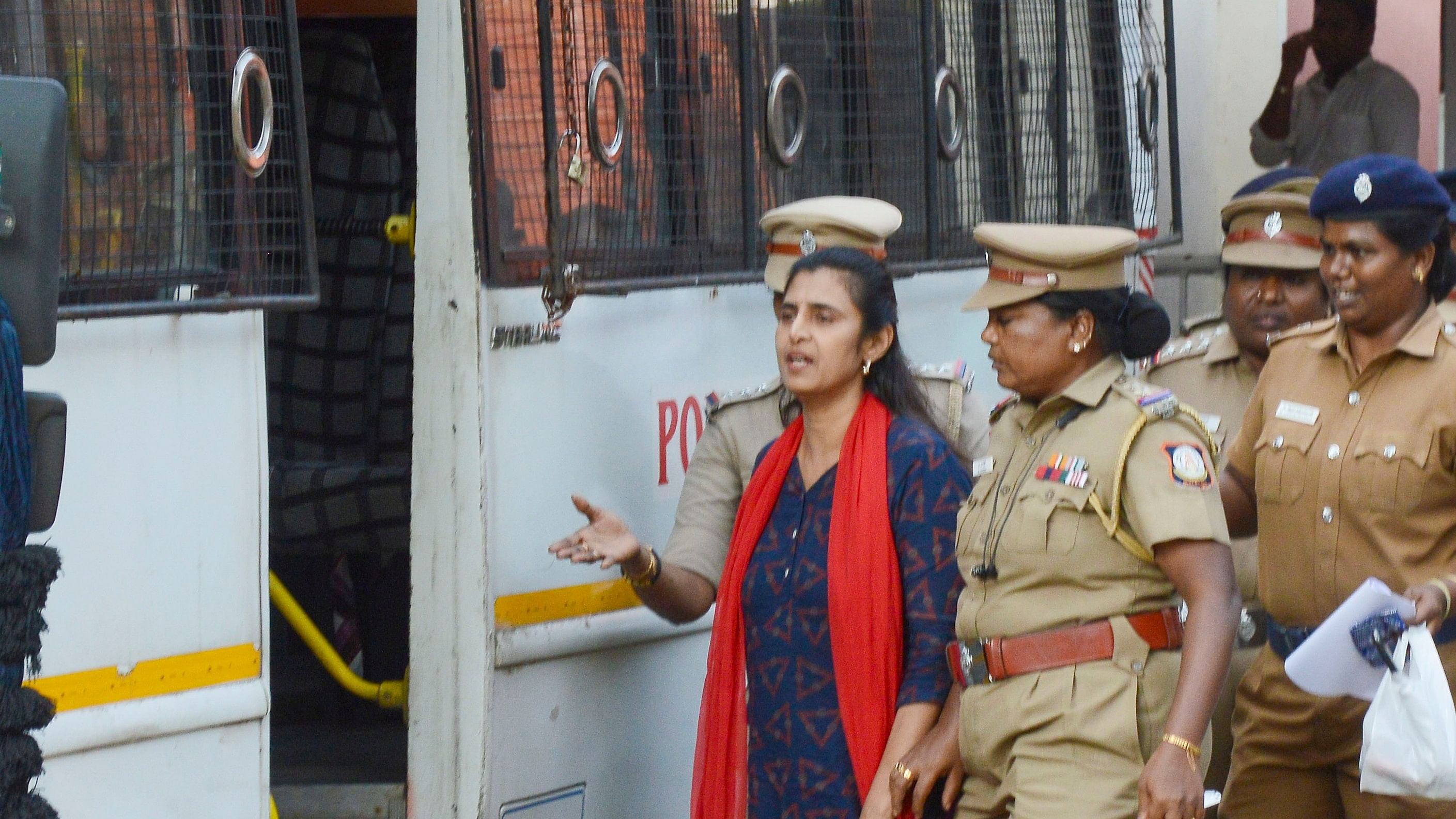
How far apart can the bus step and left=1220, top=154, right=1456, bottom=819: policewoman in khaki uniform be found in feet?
5.59

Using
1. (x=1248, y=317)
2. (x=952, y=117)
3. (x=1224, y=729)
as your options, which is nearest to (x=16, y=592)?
(x=1224, y=729)

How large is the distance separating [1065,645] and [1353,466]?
0.71 m

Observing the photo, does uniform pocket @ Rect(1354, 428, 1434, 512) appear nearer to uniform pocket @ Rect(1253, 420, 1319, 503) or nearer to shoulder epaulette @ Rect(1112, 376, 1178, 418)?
uniform pocket @ Rect(1253, 420, 1319, 503)

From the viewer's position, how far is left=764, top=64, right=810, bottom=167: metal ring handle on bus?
4.06m

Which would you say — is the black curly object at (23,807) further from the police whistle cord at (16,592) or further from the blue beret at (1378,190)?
the blue beret at (1378,190)

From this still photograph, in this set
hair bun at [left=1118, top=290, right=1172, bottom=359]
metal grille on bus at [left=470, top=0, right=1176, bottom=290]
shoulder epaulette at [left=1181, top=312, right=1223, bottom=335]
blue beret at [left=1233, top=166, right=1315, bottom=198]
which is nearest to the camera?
hair bun at [left=1118, top=290, right=1172, bottom=359]

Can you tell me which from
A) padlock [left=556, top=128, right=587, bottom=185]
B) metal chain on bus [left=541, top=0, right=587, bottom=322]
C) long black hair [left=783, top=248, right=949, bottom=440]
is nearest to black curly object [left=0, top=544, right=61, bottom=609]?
metal chain on bus [left=541, top=0, right=587, bottom=322]

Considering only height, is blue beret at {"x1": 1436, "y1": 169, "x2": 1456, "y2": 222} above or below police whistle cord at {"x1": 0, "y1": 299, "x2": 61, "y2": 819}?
above

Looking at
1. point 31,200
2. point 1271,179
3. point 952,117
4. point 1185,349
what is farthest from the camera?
point 952,117

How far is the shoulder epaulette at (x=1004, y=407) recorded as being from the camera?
10.7 ft

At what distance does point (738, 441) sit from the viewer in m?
3.67

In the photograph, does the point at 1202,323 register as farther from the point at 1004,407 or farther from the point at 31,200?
the point at 31,200

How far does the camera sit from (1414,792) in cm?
298

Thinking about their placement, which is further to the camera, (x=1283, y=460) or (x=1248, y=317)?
(x=1248, y=317)
